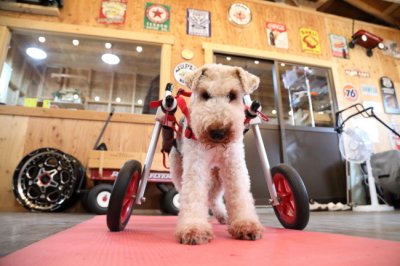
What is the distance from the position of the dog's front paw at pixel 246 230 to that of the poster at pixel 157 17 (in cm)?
340

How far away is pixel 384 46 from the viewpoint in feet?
15.5

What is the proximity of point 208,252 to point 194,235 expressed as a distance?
5.2 inches

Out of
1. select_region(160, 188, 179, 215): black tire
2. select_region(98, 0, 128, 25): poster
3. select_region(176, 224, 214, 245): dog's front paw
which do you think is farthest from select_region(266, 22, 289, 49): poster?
select_region(176, 224, 214, 245): dog's front paw

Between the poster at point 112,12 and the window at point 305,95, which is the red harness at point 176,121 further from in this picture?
the window at point 305,95

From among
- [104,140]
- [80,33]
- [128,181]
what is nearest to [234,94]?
Answer: [128,181]

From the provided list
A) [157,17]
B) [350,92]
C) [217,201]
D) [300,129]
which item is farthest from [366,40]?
[217,201]

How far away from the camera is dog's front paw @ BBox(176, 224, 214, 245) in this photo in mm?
791

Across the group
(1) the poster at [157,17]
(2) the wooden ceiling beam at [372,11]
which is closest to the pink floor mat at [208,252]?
(1) the poster at [157,17]

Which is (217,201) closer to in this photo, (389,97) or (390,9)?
(389,97)

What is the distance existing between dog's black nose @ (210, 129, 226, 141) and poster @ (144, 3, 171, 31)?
3.21 metres

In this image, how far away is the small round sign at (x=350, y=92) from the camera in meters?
4.10

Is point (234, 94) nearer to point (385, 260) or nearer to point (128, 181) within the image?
point (128, 181)

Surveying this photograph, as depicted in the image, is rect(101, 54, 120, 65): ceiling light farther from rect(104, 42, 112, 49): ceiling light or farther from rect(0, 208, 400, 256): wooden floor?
rect(0, 208, 400, 256): wooden floor

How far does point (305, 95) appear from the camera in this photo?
14.0ft
